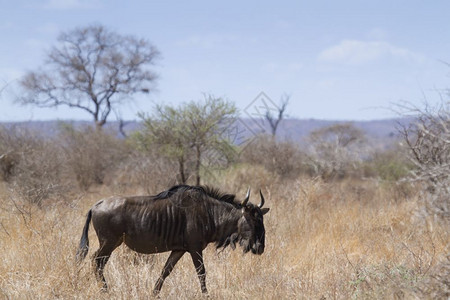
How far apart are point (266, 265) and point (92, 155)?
480 inches

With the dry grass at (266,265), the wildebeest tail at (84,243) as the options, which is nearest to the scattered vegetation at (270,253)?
the dry grass at (266,265)

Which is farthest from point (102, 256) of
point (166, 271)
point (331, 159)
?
point (331, 159)

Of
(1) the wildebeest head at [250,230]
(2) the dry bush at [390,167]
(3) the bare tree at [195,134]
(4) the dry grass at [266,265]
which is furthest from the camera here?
(2) the dry bush at [390,167]

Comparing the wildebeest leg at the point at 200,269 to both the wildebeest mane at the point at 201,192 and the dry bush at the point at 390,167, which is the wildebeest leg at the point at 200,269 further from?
the dry bush at the point at 390,167

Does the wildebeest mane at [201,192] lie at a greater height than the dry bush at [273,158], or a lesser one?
greater

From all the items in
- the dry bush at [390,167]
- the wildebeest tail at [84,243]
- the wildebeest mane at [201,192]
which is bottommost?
the dry bush at [390,167]

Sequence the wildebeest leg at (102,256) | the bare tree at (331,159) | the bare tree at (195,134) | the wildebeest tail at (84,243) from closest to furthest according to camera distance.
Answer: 1. the wildebeest leg at (102,256)
2. the wildebeest tail at (84,243)
3. the bare tree at (195,134)
4. the bare tree at (331,159)

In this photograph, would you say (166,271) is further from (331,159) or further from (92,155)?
(331,159)

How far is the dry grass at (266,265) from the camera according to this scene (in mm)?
5230

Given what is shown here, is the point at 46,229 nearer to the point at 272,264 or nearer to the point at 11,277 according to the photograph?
the point at 11,277

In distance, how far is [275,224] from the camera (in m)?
8.91

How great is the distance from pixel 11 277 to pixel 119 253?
143 centimetres

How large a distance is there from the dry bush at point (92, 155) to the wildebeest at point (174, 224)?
9648 mm

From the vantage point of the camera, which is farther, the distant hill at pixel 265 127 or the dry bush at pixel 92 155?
the distant hill at pixel 265 127
